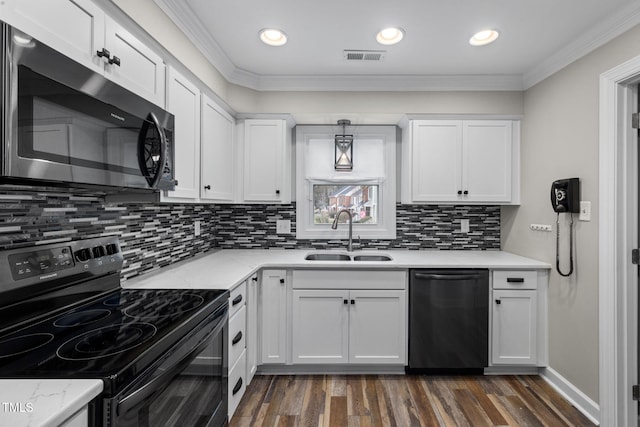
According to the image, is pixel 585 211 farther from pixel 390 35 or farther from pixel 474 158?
pixel 390 35

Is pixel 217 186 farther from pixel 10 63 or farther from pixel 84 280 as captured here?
pixel 10 63

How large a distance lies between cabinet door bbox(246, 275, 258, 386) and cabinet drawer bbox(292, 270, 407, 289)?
315 millimetres

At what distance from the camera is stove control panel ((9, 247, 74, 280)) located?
3.62 feet

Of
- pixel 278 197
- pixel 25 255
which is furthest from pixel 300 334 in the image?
pixel 25 255

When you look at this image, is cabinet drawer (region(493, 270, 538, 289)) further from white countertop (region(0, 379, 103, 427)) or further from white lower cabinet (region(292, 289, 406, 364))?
white countertop (region(0, 379, 103, 427))

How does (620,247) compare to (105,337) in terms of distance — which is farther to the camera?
(620,247)

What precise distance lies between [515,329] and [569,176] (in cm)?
116

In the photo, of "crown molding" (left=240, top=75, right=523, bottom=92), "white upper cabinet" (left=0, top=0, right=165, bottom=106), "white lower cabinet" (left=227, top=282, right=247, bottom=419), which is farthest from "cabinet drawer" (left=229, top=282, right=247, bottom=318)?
"crown molding" (left=240, top=75, right=523, bottom=92)

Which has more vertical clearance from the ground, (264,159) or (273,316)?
(264,159)

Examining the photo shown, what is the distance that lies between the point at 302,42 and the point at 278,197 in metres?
1.21

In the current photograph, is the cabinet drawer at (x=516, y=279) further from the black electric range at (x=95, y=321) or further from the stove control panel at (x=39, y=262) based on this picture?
the stove control panel at (x=39, y=262)

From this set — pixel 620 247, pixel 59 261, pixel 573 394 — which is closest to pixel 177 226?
pixel 59 261

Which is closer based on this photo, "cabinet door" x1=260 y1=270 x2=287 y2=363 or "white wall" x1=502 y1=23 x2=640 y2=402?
"white wall" x1=502 y1=23 x2=640 y2=402

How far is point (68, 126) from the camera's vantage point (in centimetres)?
98
